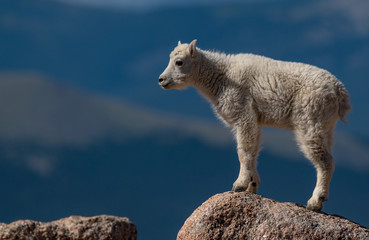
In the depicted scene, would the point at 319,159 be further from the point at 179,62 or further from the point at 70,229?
the point at 70,229

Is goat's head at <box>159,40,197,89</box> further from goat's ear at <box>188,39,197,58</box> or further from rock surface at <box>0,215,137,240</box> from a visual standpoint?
rock surface at <box>0,215,137,240</box>

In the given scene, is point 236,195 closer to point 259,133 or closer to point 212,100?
point 259,133

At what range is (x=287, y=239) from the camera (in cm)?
707

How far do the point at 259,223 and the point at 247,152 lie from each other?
124 centimetres

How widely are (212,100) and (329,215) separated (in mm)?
2832

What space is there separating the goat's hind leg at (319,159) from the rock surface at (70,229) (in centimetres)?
338

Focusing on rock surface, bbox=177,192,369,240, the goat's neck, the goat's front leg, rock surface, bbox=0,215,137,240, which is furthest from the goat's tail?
rock surface, bbox=0,215,137,240

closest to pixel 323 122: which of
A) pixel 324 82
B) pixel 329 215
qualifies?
pixel 324 82

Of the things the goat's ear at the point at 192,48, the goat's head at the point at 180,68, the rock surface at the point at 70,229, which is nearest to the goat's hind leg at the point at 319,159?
the goat's head at the point at 180,68

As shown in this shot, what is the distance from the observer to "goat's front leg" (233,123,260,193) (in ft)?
25.8

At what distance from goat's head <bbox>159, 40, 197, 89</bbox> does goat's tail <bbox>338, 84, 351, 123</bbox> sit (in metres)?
2.56

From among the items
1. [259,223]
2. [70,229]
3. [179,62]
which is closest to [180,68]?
[179,62]

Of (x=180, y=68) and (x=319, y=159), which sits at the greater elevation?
(x=180, y=68)

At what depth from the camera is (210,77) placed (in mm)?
8383
